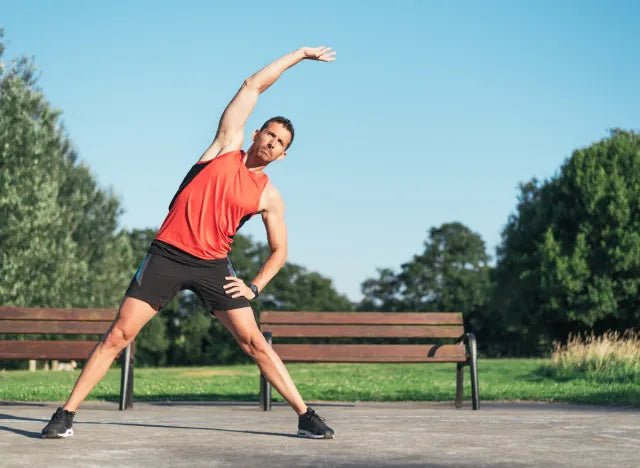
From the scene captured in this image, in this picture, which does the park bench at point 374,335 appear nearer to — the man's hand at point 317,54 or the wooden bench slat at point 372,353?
the wooden bench slat at point 372,353

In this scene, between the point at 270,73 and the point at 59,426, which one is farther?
the point at 270,73

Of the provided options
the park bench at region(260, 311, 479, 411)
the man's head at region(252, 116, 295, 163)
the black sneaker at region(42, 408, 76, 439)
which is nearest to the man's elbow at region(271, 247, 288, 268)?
the man's head at region(252, 116, 295, 163)

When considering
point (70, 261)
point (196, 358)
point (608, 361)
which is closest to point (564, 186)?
point (70, 261)

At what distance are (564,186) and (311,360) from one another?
32403 millimetres

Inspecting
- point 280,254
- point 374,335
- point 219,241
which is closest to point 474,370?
point 374,335

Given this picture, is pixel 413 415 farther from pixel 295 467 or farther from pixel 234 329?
pixel 295 467

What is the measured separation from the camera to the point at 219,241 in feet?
19.8

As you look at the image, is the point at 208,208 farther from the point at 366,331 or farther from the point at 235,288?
the point at 366,331

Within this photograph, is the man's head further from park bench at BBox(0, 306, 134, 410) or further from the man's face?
park bench at BBox(0, 306, 134, 410)

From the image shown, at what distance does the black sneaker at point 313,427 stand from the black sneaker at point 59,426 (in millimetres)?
1488

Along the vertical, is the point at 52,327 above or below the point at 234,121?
below

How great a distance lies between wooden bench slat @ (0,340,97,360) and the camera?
372 inches

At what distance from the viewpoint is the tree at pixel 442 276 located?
69.2 m

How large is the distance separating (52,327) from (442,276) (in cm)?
6262
